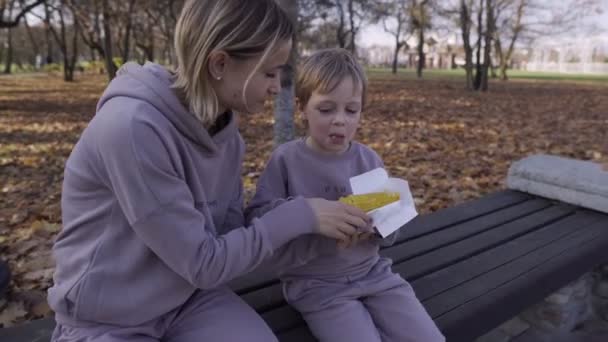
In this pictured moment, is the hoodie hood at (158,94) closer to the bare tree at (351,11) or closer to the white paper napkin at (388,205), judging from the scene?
the white paper napkin at (388,205)

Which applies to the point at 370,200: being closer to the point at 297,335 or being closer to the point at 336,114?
the point at 336,114

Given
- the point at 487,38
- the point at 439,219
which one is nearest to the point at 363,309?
the point at 439,219

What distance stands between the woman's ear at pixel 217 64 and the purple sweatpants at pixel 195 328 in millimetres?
678

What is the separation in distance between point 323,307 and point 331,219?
14.2 inches

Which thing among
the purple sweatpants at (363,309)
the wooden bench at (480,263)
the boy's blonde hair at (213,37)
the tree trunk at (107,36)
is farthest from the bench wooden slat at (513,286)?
the tree trunk at (107,36)

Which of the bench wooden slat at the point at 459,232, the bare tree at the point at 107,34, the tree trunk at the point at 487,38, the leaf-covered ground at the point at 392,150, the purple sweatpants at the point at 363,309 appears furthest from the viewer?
the tree trunk at the point at 487,38

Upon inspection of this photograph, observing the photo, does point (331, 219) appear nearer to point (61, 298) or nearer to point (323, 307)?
point (323, 307)

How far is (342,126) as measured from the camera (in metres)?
1.80

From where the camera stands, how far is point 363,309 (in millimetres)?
1701

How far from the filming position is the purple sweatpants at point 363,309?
1.63 meters

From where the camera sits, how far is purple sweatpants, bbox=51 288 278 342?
4.42 ft

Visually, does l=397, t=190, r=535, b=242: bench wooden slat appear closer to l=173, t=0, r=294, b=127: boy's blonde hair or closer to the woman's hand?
the woman's hand

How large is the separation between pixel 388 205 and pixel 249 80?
636 mm

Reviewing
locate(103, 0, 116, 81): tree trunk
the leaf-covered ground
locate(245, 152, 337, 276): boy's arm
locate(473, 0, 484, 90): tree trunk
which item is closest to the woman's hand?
locate(245, 152, 337, 276): boy's arm
